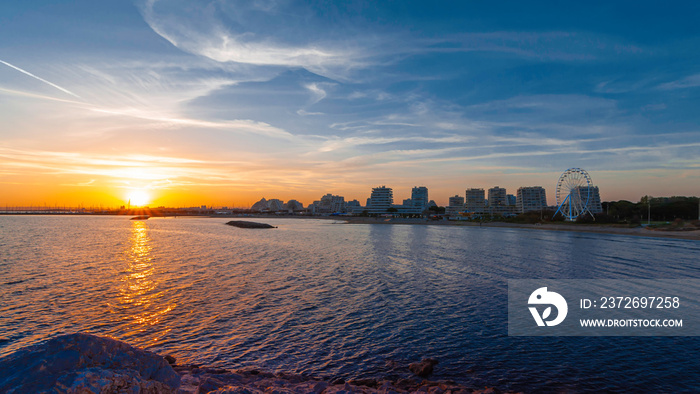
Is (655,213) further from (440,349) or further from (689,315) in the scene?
(440,349)

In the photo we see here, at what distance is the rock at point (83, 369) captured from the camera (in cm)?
669

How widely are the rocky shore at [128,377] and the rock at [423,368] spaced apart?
0.03 m

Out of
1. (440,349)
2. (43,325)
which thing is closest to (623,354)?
(440,349)

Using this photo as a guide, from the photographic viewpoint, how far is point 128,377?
24.5 ft

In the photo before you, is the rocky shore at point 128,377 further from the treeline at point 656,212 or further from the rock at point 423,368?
the treeline at point 656,212

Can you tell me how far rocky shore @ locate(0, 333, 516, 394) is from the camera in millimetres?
6812

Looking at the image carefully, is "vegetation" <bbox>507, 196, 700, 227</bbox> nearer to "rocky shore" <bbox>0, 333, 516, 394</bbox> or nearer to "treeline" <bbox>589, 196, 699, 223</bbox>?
"treeline" <bbox>589, 196, 699, 223</bbox>

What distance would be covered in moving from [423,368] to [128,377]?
359 inches

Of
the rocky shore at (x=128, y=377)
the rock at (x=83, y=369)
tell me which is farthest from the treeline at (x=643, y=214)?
the rock at (x=83, y=369)

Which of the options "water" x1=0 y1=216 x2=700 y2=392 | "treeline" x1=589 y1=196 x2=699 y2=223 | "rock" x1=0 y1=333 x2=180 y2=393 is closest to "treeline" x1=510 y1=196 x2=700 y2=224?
"treeline" x1=589 y1=196 x2=699 y2=223

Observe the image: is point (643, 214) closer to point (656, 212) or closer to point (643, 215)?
point (643, 215)

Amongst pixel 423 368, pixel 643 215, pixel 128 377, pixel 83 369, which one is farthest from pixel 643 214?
pixel 83 369

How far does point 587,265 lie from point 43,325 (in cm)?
4628

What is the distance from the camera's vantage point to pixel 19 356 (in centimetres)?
747
